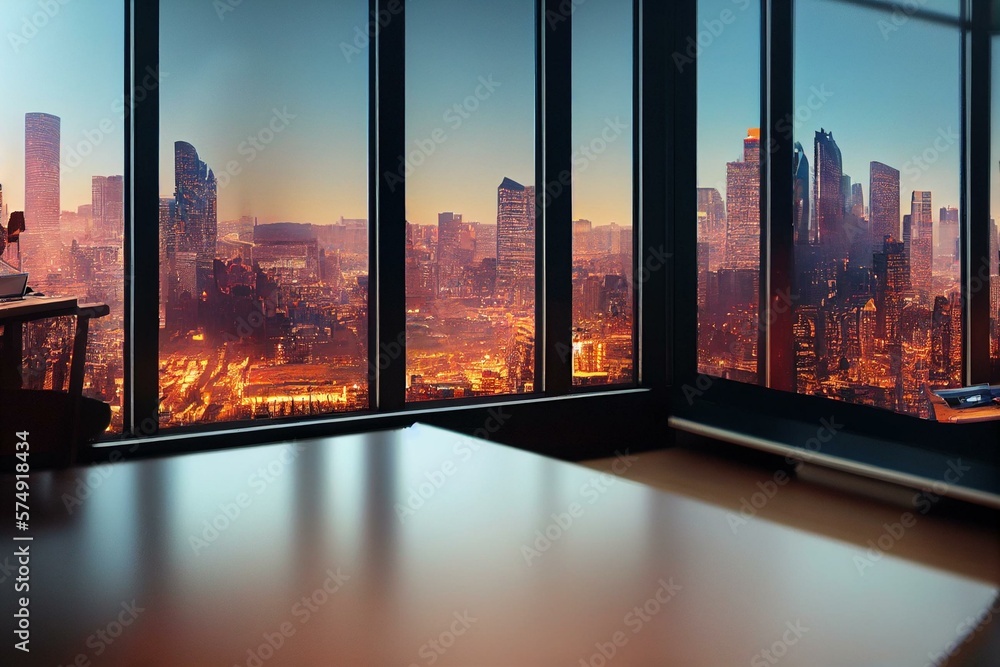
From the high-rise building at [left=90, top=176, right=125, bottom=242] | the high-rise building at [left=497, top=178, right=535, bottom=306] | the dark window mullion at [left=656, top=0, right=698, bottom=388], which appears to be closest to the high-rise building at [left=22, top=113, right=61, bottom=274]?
the high-rise building at [left=90, top=176, right=125, bottom=242]

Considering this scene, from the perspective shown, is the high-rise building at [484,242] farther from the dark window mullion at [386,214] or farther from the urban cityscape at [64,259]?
the urban cityscape at [64,259]

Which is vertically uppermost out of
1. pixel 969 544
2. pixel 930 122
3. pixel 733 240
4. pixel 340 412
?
pixel 930 122

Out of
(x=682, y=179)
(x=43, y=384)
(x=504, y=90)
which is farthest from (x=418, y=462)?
(x=682, y=179)

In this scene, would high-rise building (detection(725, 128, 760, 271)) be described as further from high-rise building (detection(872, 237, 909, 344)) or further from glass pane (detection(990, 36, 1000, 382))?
glass pane (detection(990, 36, 1000, 382))

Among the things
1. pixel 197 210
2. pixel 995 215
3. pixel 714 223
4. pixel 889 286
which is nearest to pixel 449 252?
pixel 197 210

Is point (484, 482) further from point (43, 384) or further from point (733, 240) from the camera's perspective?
point (733, 240)

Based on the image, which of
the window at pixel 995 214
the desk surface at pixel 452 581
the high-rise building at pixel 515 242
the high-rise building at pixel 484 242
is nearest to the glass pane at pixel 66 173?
the desk surface at pixel 452 581
